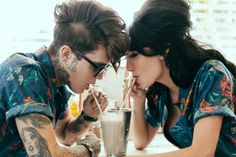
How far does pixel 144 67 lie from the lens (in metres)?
1.71

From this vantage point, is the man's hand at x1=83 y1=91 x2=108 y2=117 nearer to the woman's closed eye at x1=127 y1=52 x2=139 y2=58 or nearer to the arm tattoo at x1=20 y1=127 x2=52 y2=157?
the woman's closed eye at x1=127 y1=52 x2=139 y2=58

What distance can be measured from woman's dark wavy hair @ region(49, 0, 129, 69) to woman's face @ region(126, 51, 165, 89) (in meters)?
0.23

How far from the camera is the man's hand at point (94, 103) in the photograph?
182cm

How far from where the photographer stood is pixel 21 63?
52.9 inches

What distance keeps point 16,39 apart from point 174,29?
1235mm

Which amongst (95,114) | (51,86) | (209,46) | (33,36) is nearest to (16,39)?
(33,36)

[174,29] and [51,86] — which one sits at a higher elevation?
[174,29]

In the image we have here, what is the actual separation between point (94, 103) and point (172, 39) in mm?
469

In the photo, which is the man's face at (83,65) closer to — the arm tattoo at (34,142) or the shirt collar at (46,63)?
the shirt collar at (46,63)

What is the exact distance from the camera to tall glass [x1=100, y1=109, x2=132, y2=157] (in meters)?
1.62

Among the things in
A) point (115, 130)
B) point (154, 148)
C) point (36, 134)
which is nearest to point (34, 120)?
point (36, 134)

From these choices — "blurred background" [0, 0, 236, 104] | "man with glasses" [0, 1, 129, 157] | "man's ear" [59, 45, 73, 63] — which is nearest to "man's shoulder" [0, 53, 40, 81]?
"man with glasses" [0, 1, 129, 157]

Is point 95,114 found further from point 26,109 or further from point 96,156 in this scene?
point 26,109

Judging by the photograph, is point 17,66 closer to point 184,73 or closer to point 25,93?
point 25,93
